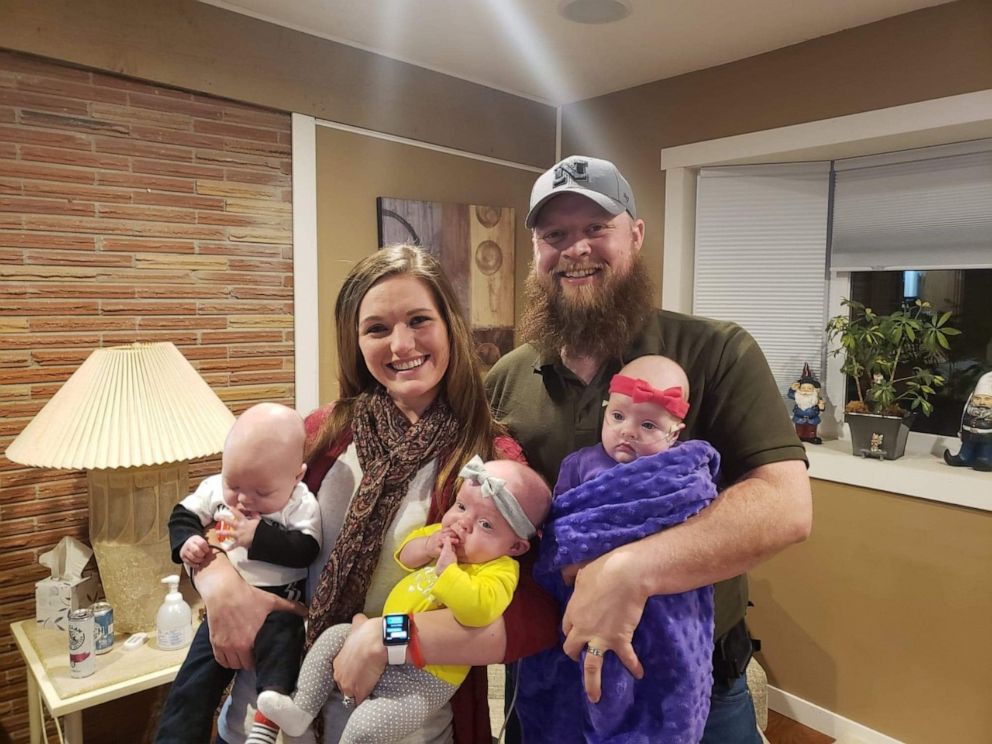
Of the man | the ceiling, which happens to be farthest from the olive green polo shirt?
the ceiling

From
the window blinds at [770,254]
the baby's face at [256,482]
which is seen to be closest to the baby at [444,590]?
the baby's face at [256,482]

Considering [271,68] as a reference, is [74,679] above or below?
below

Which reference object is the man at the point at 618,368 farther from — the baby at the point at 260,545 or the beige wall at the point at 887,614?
the beige wall at the point at 887,614

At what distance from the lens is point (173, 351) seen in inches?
75.6

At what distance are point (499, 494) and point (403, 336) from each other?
323 mm

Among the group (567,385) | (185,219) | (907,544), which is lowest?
(907,544)

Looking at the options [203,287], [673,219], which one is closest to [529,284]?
[203,287]

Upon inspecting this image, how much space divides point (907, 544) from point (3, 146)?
318 cm

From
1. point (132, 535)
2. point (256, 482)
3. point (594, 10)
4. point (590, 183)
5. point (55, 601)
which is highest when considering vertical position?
point (594, 10)

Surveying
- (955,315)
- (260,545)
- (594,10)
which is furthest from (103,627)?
(955,315)

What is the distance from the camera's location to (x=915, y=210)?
2633mm

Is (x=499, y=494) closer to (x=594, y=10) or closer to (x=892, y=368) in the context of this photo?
(x=594, y=10)

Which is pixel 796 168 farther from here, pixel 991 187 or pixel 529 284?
pixel 529 284

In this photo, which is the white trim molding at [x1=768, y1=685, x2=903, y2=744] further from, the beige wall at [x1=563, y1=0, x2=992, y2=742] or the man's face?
the man's face
